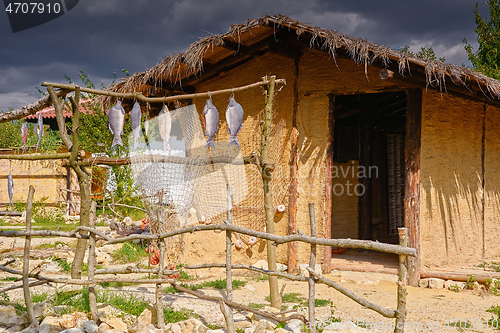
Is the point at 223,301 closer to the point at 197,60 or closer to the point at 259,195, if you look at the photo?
the point at 259,195

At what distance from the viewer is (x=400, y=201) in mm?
7793

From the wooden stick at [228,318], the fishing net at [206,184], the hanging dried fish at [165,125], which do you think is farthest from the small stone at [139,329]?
the fishing net at [206,184]

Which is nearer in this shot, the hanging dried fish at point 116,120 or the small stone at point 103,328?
the small stone at point 103,328

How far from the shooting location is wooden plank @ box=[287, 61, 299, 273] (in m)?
4.96

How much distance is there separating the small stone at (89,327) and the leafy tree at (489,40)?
10.7 m

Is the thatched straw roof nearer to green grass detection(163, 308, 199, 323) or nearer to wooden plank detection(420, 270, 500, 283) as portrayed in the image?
wooden plank detection(420, 270, 500, 283)

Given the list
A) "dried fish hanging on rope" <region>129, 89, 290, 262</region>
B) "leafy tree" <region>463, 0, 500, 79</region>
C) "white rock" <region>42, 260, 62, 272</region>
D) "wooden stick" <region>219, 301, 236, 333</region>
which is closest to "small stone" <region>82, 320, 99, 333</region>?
"wooden stick" <region>219, 301, 236, 333</region>

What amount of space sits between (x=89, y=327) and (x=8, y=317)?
72 cm

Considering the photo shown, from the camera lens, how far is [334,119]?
5293mm

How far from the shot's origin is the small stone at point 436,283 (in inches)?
181

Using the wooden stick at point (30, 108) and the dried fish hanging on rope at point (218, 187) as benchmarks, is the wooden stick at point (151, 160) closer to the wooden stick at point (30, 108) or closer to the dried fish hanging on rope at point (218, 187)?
the dried fish hanging on rope at point (218, 187)

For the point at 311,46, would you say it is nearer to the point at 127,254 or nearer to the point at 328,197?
the point at 328,197

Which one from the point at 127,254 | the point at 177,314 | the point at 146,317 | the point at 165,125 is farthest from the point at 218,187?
the point at 146,317

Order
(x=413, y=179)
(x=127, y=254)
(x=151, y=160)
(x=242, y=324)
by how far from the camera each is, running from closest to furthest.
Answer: (x=242, y=324), (x=151, y=160), (x=413, y=179), (x=127, y=254)
